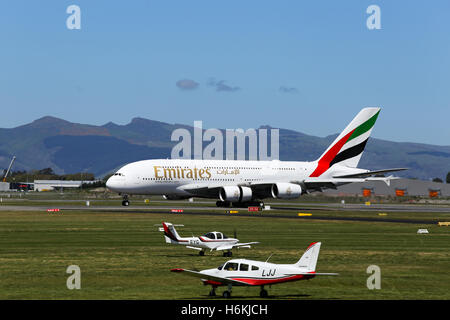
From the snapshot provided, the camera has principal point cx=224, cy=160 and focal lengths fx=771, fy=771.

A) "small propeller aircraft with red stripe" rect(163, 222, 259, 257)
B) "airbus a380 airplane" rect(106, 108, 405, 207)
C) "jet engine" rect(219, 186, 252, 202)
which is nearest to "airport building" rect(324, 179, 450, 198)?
"airbus a380 airplane" rect(106, 108, 405, 207)

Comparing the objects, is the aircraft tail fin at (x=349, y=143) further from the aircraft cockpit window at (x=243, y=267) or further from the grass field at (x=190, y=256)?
the aircraft cockpit window at (x=243, y=267)

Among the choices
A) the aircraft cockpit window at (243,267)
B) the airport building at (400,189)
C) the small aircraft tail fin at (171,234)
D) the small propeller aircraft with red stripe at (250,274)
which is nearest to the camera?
the small propeller aircraft with red stripe at (250,274)

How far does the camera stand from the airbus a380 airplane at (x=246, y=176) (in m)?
100

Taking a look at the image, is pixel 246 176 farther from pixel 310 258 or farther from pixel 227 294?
pixel 227 294

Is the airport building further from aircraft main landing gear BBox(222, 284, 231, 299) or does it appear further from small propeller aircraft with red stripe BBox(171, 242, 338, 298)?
small propeller aircraft with red stripe BBox(171, 242, 338, 298)

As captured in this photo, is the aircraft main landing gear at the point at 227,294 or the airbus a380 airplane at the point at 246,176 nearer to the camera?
the aircraft main landing gear at the point at 227,294

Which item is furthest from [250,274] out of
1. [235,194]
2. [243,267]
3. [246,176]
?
[246,176]

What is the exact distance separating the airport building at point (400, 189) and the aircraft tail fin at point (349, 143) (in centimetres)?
7319

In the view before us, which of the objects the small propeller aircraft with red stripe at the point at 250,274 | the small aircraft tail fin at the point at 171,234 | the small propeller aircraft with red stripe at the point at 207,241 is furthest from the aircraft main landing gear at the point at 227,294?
the small aircraft tail fin at the point at 171,234

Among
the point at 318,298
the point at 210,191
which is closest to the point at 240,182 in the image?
the point at 210,191

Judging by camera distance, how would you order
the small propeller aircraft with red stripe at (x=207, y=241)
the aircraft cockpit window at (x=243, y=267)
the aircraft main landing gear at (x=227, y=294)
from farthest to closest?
the small propeller aircraft with red stripe at (x=207, y=241), the aircraft main landing gear at (x=227, y=294), the aircraft cockpit window at (x=243, y=267)

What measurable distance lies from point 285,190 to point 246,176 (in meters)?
7.67

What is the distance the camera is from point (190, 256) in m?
45.0
